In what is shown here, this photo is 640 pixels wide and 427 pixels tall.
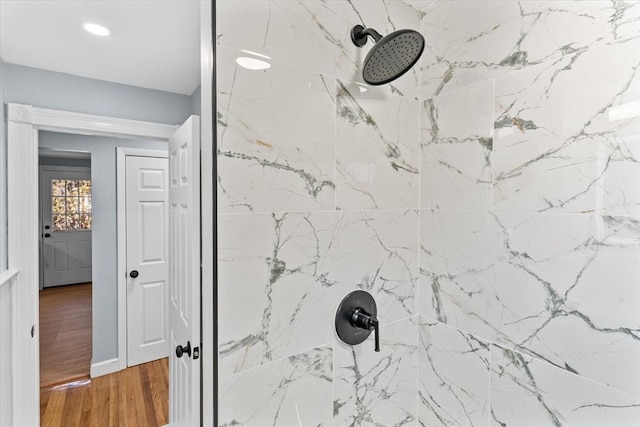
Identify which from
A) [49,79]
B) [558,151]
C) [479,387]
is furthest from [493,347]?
[49,79]

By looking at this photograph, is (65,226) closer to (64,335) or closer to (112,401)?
(64,335)

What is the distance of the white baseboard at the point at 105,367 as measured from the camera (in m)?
2.48

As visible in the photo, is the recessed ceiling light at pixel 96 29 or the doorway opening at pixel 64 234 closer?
the recessed ceiling light at pixel 96 29

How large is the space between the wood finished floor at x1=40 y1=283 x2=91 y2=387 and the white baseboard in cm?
11

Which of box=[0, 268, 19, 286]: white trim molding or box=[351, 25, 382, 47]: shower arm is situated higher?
box=[351, 25, 382, 47]: shower arm

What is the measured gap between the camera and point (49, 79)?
5.86 feet

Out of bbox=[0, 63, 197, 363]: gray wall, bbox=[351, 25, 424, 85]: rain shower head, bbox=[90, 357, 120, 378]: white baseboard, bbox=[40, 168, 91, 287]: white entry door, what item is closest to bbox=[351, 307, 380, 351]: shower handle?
bbox=[351, 25, 424, 85]: rain shower head

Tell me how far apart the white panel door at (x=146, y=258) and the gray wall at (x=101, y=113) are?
0.12m

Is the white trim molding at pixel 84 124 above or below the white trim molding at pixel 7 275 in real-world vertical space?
above

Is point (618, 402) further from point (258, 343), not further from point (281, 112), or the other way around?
point (281, 112)

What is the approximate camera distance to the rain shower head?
2.45ft

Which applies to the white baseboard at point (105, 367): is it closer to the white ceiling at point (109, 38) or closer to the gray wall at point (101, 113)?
the gray wall at point (101, 113)

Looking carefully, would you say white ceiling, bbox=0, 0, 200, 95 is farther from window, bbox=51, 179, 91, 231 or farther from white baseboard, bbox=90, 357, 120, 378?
window, bbox=51, 179, 91, 231

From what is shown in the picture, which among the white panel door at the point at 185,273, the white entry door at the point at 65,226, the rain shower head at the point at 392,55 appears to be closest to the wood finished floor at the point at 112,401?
the white panel door at the point at 185,273
